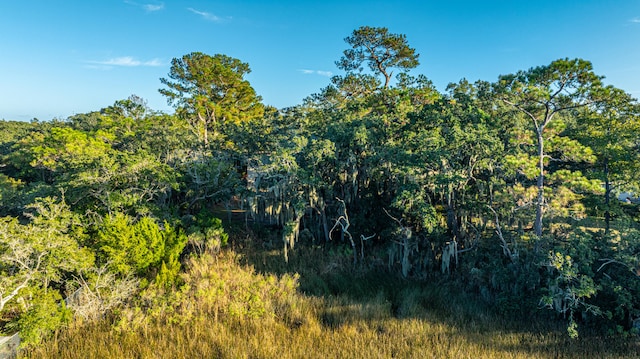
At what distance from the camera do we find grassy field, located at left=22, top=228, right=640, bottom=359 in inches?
301

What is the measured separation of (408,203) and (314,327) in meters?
4.78

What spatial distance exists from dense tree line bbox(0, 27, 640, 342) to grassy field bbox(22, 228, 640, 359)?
2.27 feet

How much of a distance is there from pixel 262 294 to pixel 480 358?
6235 millimetres

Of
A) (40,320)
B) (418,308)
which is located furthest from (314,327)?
(40,320)

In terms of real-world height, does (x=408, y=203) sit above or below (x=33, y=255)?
above

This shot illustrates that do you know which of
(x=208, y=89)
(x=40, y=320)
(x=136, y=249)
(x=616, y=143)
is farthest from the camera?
(x=208, y=89)

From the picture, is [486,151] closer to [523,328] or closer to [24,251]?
[523,328]

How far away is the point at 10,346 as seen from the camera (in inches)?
294

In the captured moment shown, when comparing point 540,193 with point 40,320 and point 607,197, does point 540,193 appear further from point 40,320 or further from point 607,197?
point 40,320

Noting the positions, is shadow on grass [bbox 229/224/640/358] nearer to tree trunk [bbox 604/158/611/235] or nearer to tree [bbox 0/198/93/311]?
tree trunk [bbox 604/158/611/235]

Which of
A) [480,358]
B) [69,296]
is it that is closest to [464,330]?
[480,358]

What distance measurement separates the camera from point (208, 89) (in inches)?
1070

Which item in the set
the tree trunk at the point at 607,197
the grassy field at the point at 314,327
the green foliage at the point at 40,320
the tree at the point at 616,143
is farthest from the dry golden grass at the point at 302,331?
the tree at the point at 616,143

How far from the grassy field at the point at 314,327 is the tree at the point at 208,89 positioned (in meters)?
16.0
